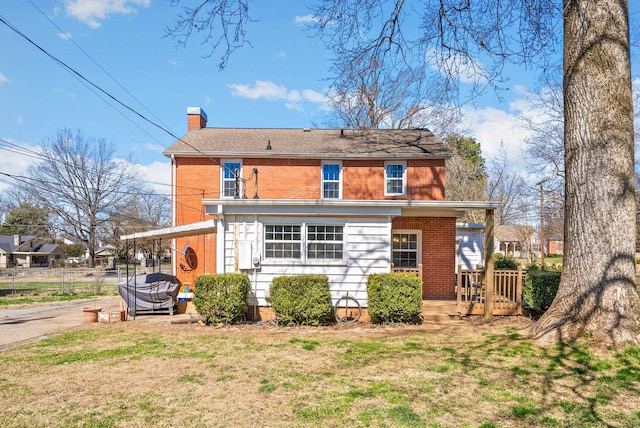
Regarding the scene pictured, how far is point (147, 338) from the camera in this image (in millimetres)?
8867

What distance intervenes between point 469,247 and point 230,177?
10.4 meters

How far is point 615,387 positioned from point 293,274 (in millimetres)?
7001

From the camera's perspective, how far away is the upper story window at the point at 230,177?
660 inches

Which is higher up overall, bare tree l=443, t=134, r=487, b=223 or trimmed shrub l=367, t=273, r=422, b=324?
bare tree l=443, t=134, r=487, b=223

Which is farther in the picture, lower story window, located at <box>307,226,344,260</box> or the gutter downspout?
the gutter downspout

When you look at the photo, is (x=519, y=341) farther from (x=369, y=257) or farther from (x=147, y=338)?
A: (x=147, y=338)

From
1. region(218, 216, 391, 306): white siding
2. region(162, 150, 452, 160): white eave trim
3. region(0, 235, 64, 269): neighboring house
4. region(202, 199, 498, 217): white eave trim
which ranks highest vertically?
region(162, 150, 452, 160): white eave trim

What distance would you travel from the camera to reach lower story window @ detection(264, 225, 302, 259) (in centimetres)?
1086

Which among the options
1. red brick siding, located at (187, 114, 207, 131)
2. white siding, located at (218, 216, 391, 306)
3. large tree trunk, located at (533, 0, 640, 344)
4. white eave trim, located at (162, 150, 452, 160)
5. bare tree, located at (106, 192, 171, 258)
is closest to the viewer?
large tree trunk, located at (533, 0, 640, 344)

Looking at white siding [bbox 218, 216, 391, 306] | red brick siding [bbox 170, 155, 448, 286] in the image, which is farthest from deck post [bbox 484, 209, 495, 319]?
red brick siding [bbox 170, 155, 448, 286]

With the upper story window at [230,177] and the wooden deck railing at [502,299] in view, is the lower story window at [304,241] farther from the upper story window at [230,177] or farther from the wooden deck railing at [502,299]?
the upper story window at [230,177]

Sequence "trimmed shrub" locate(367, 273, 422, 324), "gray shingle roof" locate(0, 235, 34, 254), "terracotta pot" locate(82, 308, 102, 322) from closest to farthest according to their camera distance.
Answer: "trimmed shrub" locate(367, 273, 422, 324), "terracotta pot" locate(82, 308, 102, 322), "gray shingle roof" locate(0, 235, 34, 254)

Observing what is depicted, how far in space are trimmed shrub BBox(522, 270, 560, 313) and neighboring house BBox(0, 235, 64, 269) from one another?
216 feet

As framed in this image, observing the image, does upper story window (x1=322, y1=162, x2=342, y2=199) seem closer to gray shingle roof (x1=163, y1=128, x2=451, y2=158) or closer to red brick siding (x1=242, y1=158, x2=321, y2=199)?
red brick siding (x1=242, y1=158, x2=321, y2=199)
